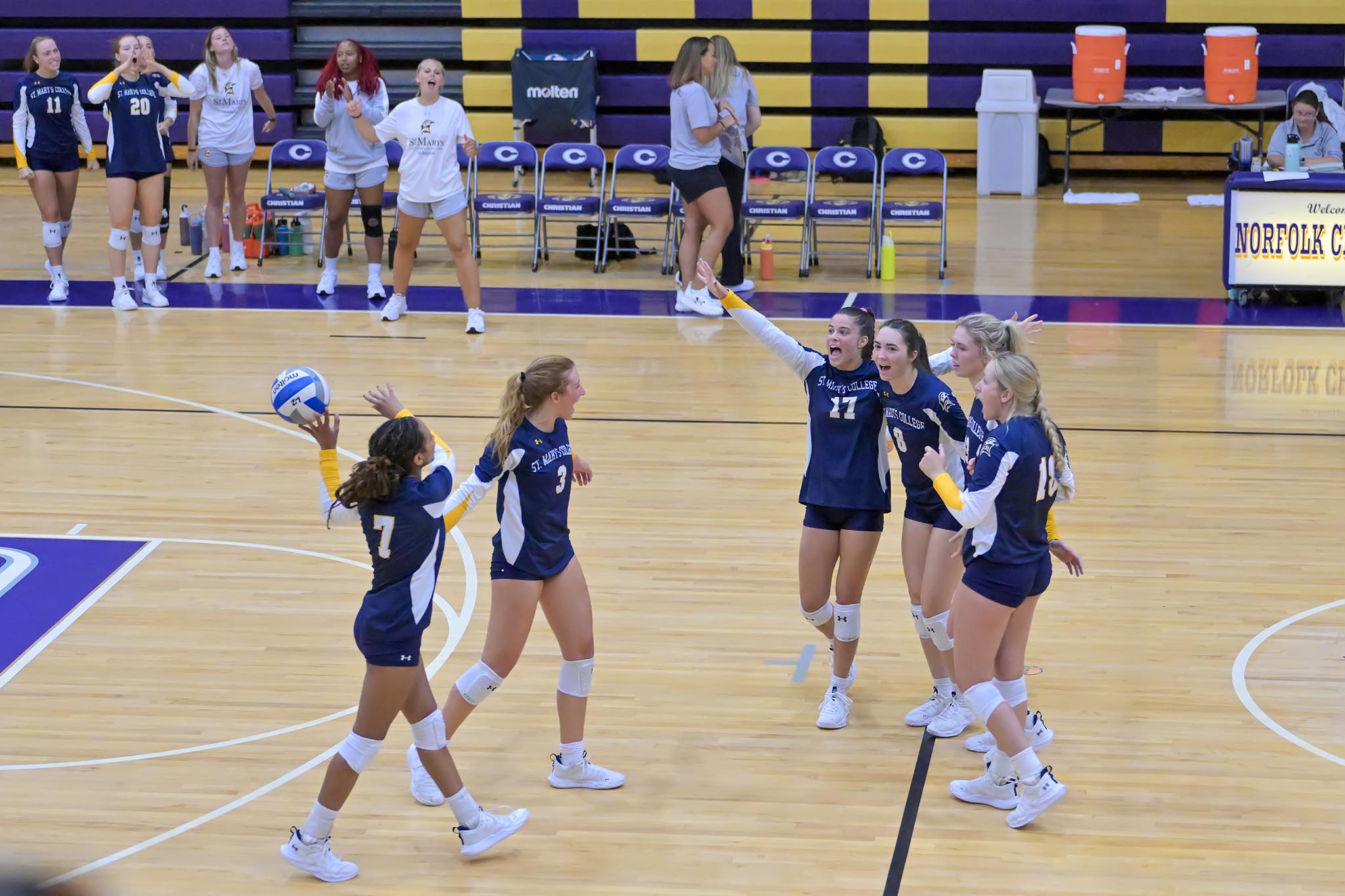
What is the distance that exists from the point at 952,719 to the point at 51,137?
9.01m

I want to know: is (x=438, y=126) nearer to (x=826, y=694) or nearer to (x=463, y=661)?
(x=463, y=661)

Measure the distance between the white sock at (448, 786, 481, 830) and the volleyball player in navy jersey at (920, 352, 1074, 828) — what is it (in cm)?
161

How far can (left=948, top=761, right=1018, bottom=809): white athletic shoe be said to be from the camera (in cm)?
518

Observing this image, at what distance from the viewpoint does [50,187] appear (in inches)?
470

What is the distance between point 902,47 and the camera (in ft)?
56.2

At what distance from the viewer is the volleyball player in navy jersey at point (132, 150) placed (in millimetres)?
11328

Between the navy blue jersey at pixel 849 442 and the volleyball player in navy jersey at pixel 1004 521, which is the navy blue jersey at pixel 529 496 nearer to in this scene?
the navy blue jersey at pixel 849 442

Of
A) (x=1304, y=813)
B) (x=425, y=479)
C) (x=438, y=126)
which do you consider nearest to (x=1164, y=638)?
(x=1304, y=813)

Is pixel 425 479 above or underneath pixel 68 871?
above

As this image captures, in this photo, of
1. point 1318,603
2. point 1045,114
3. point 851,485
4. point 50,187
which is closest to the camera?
point 851,485

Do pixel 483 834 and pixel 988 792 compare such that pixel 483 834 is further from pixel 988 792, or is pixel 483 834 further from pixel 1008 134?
pixel 1008 134

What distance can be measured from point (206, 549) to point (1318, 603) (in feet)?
16.8

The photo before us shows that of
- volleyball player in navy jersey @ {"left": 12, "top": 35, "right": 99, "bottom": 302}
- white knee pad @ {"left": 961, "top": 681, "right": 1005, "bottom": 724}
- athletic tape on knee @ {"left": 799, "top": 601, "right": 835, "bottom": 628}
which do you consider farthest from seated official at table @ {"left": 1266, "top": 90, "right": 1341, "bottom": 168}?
volleyball player in navy jersey @ {"left": 12, "top": 35, "right": 99, "bottom": 302}

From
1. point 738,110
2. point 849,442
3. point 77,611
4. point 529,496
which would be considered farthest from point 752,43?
point 529,496
